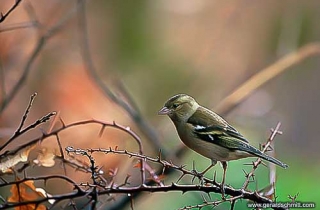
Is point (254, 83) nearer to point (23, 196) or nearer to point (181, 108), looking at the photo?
point (181, 108)

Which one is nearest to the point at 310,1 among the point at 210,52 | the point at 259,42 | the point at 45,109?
the point at 259,42

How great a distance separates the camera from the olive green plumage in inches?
33.4

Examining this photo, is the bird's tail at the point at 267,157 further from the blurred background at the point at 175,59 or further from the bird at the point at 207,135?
the blurred background at the point at 175,59

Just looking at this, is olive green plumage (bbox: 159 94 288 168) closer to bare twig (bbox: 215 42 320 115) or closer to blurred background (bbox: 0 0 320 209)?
bare twig (bbox: 215 42 320 115)

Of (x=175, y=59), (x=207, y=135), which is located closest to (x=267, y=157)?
(x=207, y=135)

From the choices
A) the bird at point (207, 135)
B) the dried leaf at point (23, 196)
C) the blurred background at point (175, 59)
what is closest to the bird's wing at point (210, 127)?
the bird at point (207, 135)

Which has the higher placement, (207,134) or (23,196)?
(207,134)

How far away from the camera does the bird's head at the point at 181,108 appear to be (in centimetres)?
93

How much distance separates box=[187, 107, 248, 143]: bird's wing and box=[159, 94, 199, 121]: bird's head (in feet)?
0.04

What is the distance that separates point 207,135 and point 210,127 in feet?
0.10

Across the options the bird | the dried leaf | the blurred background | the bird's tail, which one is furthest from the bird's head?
the blurred background

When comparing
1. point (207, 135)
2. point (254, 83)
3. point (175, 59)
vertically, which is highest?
point (175, 59)

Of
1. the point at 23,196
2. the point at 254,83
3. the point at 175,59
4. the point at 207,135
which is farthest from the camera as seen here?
the point at 175,59

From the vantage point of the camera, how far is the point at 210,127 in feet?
2.95
